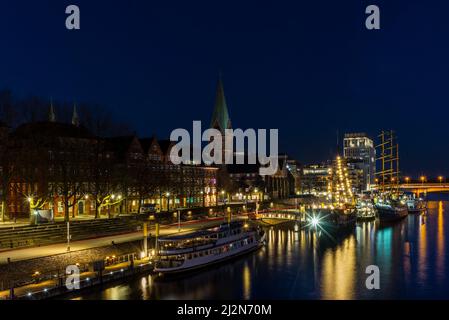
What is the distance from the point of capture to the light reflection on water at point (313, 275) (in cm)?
3862

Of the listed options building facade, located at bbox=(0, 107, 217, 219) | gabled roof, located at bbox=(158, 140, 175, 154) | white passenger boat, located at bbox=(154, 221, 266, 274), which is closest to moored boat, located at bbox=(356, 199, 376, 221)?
building facade, located at bbox=(0, 107, 217, 219)

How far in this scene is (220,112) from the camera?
15450 cm

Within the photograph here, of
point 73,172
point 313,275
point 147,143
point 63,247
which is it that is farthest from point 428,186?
point 63,247

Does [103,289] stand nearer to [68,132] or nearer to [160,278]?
[160,278]

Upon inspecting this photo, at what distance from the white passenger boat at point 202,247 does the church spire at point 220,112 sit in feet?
314

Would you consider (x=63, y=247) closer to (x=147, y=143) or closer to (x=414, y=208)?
(x=147, y=143)

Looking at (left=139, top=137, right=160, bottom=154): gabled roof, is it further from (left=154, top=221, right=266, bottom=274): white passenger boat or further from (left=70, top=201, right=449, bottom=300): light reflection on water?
(left=154, top=221, right=266, bottom=274): white passenger boat

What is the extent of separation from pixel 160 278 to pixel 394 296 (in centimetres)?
1929

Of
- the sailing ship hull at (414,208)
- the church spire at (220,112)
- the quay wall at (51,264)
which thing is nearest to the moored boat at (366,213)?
the sailing ship hull at (414,208)

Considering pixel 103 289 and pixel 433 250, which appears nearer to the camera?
pixel 103 289

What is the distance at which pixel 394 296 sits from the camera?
38312mm

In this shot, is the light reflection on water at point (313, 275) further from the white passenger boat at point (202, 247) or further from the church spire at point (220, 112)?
the church spire at point (220, 112)

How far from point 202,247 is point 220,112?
108714mm

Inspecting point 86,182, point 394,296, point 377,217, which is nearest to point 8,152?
point 86,182
